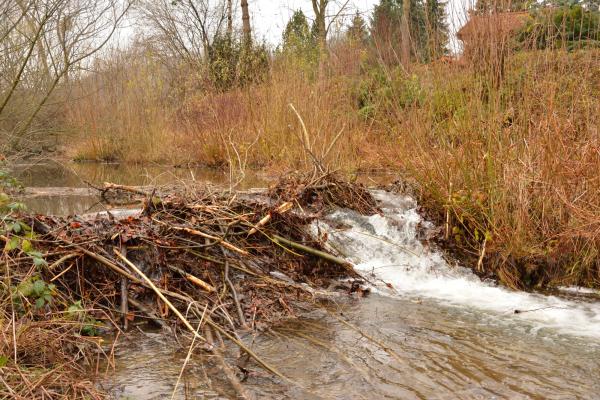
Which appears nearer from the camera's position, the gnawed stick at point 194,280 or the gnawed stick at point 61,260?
the gnawed stick at point 61,260

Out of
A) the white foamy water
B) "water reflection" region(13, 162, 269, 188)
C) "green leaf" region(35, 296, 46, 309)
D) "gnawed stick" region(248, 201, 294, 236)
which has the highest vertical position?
"gnawed stick" region(248, 201, 294, 236)

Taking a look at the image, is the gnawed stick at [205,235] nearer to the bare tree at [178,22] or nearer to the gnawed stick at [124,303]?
the gnawed stick at [124,303]

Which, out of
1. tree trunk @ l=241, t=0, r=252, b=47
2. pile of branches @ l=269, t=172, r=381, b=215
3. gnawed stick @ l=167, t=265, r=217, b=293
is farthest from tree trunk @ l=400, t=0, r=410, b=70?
tree trunk @ l=241, t=0, r=252, b=47

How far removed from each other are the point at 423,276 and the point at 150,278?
234 centimetres

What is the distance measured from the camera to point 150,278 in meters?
3.61

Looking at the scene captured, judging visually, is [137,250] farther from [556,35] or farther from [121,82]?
[121,82]

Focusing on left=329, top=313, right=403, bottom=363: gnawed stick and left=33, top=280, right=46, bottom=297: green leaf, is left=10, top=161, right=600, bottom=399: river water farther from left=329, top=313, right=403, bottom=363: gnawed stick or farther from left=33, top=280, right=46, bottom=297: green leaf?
left=33, top=280, right=46, bottom=297: green leaf

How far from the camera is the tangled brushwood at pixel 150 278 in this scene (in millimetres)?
2484

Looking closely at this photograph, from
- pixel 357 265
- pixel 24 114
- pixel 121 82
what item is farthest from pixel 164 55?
pixel 357 265

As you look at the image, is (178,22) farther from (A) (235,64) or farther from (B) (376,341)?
(B) (376,341)

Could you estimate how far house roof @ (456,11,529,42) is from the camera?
453cm

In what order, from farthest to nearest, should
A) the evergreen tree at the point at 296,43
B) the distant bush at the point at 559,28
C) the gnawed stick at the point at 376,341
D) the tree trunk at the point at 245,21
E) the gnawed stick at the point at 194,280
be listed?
1. the tree trunk at the point at 245,21
2. the evergreen tree at the point at 296,43
3. the distant bush at the point at 559,28
4. the gnawed stick at the point at 194,280
5. the gnawed stick at the point at 376,341

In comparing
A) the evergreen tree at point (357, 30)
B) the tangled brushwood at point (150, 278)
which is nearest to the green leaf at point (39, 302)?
the tangled brushwood at point (150, 278)

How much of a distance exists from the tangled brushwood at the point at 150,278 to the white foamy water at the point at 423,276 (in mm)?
492
